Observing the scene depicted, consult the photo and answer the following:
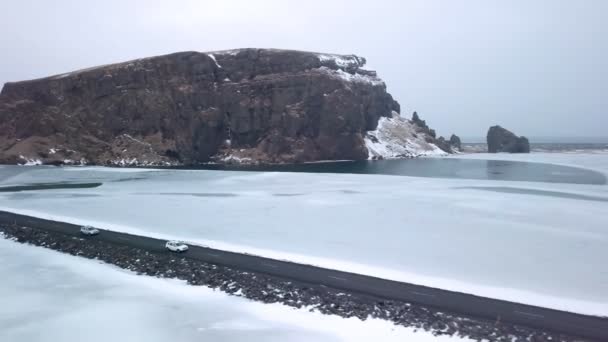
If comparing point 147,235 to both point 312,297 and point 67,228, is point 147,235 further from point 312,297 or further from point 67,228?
point 312,297

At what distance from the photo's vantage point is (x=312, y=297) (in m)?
21.0

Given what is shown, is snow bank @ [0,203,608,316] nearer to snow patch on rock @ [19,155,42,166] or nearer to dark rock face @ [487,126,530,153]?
snow patch on rock @ [19,155,42,166]

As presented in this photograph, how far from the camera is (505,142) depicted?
453ft

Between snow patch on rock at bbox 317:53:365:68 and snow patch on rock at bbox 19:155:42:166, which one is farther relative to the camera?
snow patch on rock at bbox 317:53:365:68

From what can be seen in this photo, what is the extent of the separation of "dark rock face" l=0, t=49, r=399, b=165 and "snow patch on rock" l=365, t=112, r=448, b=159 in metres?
5.85

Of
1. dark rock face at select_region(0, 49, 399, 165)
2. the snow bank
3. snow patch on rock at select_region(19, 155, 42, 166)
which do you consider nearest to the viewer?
the snow bank

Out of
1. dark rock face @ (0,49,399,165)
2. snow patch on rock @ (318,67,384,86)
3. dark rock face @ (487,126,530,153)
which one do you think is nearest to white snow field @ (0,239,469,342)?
dark rock face @ (0,49,399,165)

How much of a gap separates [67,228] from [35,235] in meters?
2.46

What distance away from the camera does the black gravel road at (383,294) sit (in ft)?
57.5

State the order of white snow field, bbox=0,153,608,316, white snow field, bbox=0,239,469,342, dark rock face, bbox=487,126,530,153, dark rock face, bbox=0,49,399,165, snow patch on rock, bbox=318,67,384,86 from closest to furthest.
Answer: white snow field, bbox=0,239,469,342, white snow field, bbox=0,153,608,316, dark rock face, bbox=0,49,399,165, snow patch on rock, bbox=318,67,384,86, dark rock face, bbox=487,126,530,153

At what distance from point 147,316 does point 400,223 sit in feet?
72.0

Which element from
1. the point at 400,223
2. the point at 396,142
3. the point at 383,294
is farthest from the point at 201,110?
the point at 383,294

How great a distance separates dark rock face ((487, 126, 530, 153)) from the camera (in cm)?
13488

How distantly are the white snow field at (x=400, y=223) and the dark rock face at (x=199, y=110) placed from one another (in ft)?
151
